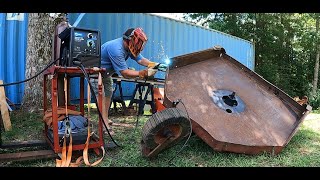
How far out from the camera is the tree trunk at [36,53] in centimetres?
576

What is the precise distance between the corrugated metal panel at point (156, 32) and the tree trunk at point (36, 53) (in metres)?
1.24

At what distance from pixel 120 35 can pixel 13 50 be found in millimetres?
2521

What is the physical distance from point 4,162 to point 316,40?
16049 millimetres

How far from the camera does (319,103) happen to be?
11672 mm

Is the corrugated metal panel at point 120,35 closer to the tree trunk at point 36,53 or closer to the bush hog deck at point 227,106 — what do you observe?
the tree trunk at point 36,53

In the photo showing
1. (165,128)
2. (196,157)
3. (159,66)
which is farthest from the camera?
(159,66)

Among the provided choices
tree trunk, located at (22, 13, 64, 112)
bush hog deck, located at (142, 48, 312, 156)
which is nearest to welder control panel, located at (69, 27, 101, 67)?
bush hog deck, located at (142, 48, 312, 156)

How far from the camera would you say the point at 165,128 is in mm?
2941

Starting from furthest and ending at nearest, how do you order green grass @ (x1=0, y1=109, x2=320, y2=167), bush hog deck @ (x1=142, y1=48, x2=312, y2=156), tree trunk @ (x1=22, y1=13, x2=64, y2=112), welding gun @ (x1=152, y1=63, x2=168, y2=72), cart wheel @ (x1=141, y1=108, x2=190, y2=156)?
tree trunk @ (x1=22, y1=13, x2=64, y2=112), welding gun @ (x1=152, y1=63, x2=168, y2=72), bush hog deck @ (x1=142, y1=48, x2=312, y2=156), green grass @ (x1=0, y1=109, x2=320, y2=167), cart wheel @ (x1=141, y1=108, x2=190, y2=156)

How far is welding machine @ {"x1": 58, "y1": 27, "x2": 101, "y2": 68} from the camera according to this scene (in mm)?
3346

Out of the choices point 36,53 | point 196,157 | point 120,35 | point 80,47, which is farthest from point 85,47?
point 120,35

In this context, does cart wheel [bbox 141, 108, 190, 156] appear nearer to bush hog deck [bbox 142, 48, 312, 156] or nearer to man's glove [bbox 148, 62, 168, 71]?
bush hog deck [bbox 142, 48, 312, 156]

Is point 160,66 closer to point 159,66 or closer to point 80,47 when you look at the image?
point 159,66

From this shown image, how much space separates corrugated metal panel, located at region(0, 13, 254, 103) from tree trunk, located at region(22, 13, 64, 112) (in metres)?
0.62
